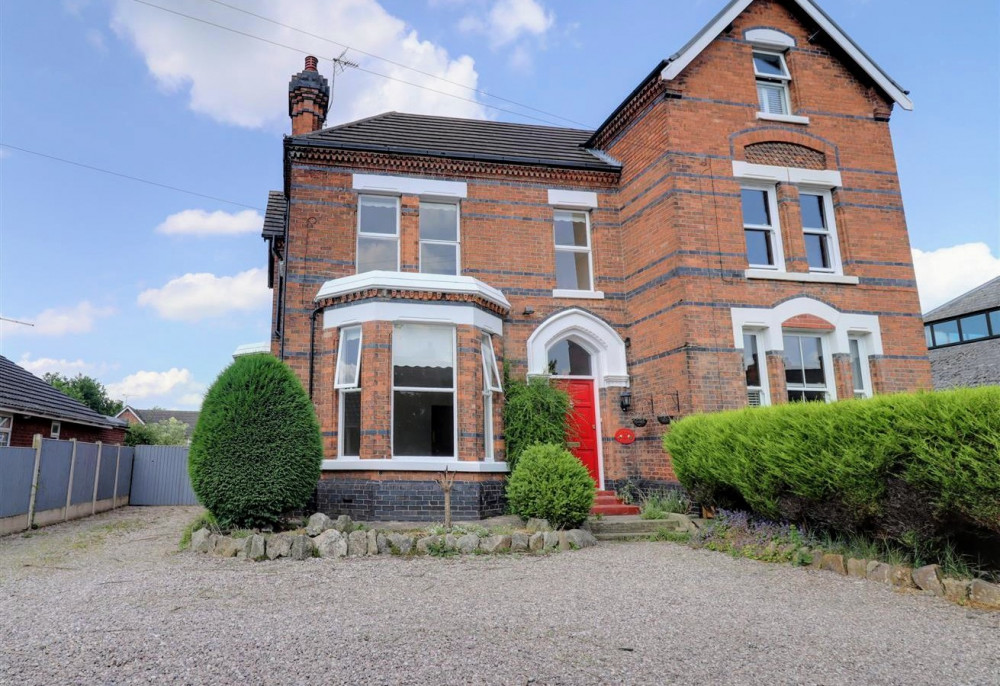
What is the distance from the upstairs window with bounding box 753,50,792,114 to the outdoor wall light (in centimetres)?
631

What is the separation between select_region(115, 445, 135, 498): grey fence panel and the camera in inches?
686

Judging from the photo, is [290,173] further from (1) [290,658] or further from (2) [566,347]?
(1) [290,658]

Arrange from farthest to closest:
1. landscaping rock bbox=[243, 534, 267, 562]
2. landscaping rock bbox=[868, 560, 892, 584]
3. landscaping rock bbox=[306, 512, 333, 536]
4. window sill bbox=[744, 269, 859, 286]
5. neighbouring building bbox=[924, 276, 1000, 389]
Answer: neighbouring building bbox=[924, 276, 1000, 389], window sill bbox=[744, 269, 859, 286], landscaping rock bbox=[306, 512, 333, 536], landscaping rock bbox=[243, 534, 267, 562], landscaping rock bbox=[868, 560, 892, 584]

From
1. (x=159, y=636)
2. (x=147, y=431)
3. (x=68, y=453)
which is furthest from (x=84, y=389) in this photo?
(x=159, y=636)

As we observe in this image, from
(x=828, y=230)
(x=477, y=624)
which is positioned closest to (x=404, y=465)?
(x=477, y=624)

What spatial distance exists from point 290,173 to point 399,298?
377 centimetres

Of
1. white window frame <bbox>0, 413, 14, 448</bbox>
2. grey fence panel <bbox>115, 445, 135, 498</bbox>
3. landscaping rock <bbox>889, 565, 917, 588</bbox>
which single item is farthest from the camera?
grey fence panel <bbox>115, 445, 135, 498</bbox>

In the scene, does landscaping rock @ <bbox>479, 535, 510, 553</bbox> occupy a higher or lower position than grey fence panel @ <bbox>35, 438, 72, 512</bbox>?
lower

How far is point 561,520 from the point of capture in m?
8.90

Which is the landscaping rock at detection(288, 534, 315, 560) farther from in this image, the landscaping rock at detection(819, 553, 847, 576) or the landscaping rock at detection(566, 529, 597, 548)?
the landscaping rock at detection(819, 553, 847, 576)

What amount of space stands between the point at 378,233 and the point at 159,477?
12.3m

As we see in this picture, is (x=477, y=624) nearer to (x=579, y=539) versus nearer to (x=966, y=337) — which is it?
(x=579, y=539)

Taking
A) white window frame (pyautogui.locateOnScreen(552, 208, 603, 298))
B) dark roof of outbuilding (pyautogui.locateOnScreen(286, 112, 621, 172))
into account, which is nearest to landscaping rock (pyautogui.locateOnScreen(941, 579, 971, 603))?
white window frame (pyautogui.locateOnScreen(552, 208, 603, 298))

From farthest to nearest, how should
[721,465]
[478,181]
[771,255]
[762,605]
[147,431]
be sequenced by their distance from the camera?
1. [147,431]
2. [478,181]
3. [771,255]
4. [721,465]
5. [762,605]
